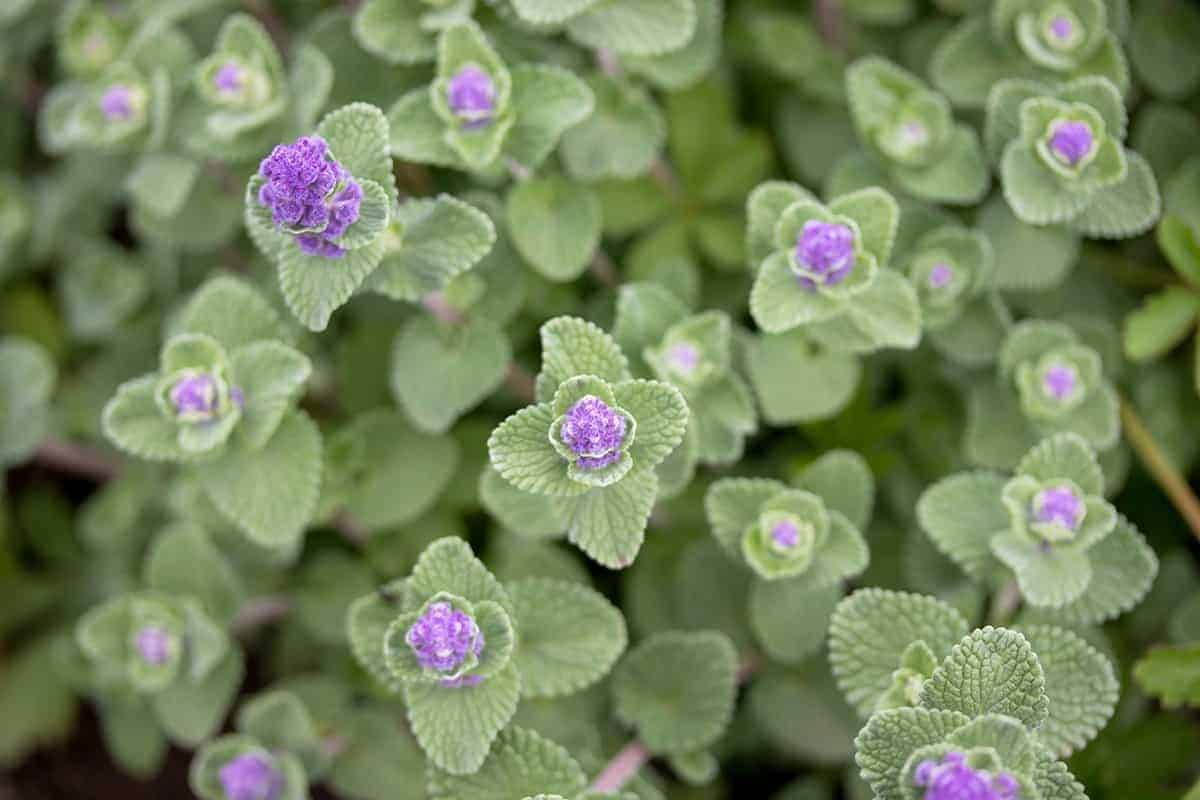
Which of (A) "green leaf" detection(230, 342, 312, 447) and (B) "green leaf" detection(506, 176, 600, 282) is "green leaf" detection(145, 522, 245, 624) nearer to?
(A) "green leaf" detection(230, 342, 312, 447)

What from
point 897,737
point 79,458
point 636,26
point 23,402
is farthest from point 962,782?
point 79,458

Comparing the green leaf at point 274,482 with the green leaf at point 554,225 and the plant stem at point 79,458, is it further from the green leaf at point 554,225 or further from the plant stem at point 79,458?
the plant stem at point 79,458

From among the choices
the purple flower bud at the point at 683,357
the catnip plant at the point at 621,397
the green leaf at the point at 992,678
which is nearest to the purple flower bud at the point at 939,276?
the catnip plant at the point at 621,397

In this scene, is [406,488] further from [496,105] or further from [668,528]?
[496,105]

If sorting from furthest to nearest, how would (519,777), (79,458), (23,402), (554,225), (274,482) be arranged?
(79,458)
(23,402)
(554,225)
(274,482)
(519,777)

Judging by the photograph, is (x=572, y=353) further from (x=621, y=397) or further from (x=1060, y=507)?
(x=1060, y=507)

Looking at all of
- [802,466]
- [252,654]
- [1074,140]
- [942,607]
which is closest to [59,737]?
[252,654]

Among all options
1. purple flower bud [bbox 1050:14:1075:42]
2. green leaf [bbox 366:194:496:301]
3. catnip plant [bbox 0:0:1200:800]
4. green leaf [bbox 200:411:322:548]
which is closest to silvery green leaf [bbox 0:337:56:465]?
catnip plant [bbox 0:0:1200:800]
